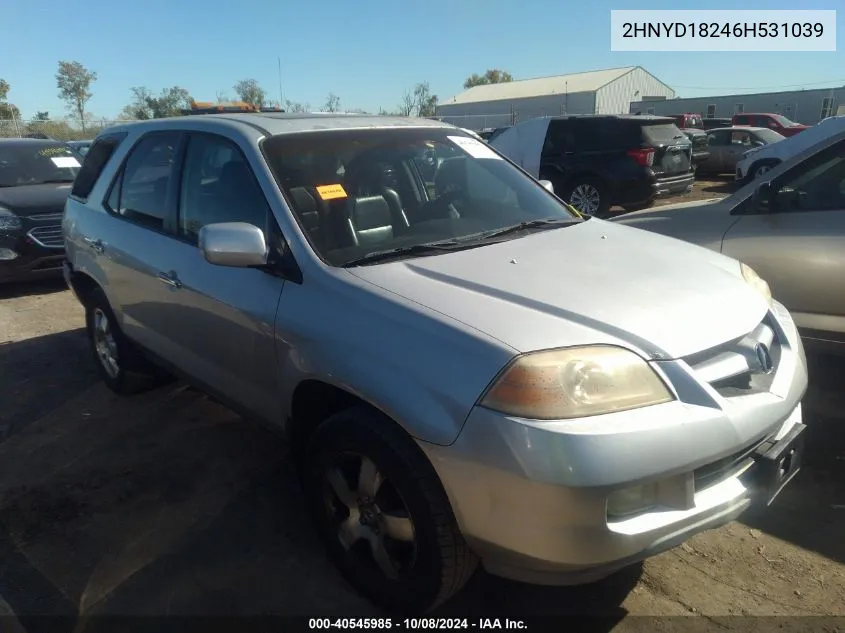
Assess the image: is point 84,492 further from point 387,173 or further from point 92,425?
point 387,173

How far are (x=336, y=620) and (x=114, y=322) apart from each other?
2.59 m

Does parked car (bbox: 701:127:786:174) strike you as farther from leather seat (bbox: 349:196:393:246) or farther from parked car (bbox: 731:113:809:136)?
leather seat (bbox: 349:196:393:246)

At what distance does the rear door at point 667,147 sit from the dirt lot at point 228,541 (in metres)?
7.24

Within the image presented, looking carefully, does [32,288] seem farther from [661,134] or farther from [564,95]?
[564,95]

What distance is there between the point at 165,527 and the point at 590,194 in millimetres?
9558

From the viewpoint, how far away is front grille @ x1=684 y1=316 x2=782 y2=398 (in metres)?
2.07

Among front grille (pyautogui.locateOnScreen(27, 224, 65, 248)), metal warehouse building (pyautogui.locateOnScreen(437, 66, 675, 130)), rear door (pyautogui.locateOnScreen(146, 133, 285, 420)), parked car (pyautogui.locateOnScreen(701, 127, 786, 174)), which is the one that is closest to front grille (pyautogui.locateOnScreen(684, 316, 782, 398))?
rear door (pyautogui.locateOnScreen(146, 133, 285, 420))

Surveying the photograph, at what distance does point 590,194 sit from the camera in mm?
11117

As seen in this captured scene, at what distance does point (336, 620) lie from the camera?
2.42m

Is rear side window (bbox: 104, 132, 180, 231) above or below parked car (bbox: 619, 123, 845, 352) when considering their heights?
above

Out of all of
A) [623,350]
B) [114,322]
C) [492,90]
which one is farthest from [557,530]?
[492,90]

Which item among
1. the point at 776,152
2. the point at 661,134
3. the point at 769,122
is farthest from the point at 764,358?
the point at 769,122

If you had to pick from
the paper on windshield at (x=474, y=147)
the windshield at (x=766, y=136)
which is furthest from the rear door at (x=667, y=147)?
the paper on windshield at (x=474, y=147)

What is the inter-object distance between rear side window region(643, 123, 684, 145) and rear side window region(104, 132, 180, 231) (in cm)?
885
